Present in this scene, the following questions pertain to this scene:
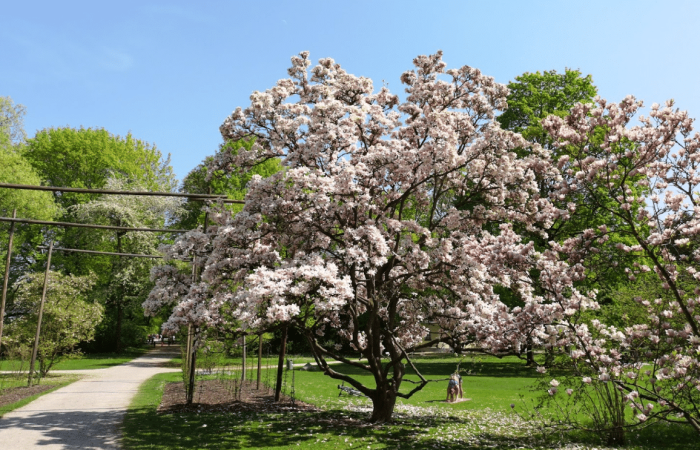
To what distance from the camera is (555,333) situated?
10.1m

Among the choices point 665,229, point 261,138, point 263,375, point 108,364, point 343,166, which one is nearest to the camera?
point 665,229

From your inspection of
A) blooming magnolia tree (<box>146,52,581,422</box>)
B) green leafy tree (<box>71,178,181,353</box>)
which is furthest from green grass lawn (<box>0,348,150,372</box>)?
blooming magnolia tree (<box>146,52,581,422</box>)

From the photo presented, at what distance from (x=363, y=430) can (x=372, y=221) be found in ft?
16.5

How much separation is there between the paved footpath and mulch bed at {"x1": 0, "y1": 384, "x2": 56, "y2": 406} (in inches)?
24.3

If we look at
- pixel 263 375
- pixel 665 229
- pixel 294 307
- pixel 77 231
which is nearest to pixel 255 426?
pixel 294 307

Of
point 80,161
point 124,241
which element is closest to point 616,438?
point 124,241

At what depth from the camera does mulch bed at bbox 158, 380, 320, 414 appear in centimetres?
1462

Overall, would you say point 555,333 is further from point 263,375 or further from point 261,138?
point 263,375

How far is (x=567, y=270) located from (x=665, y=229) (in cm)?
171

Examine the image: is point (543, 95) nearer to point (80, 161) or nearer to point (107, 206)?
point (107, 206)

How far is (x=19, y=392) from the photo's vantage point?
1753 centimetres

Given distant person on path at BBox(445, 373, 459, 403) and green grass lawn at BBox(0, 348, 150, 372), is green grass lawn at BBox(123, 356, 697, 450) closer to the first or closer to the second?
distant person on path at BBox(445, 373, 459, 403)

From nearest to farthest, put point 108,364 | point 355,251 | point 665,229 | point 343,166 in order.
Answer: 1. point 665,229
2. point 355,251
3. point 343,166
4. point 108,364

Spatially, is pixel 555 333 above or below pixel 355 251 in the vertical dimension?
below
